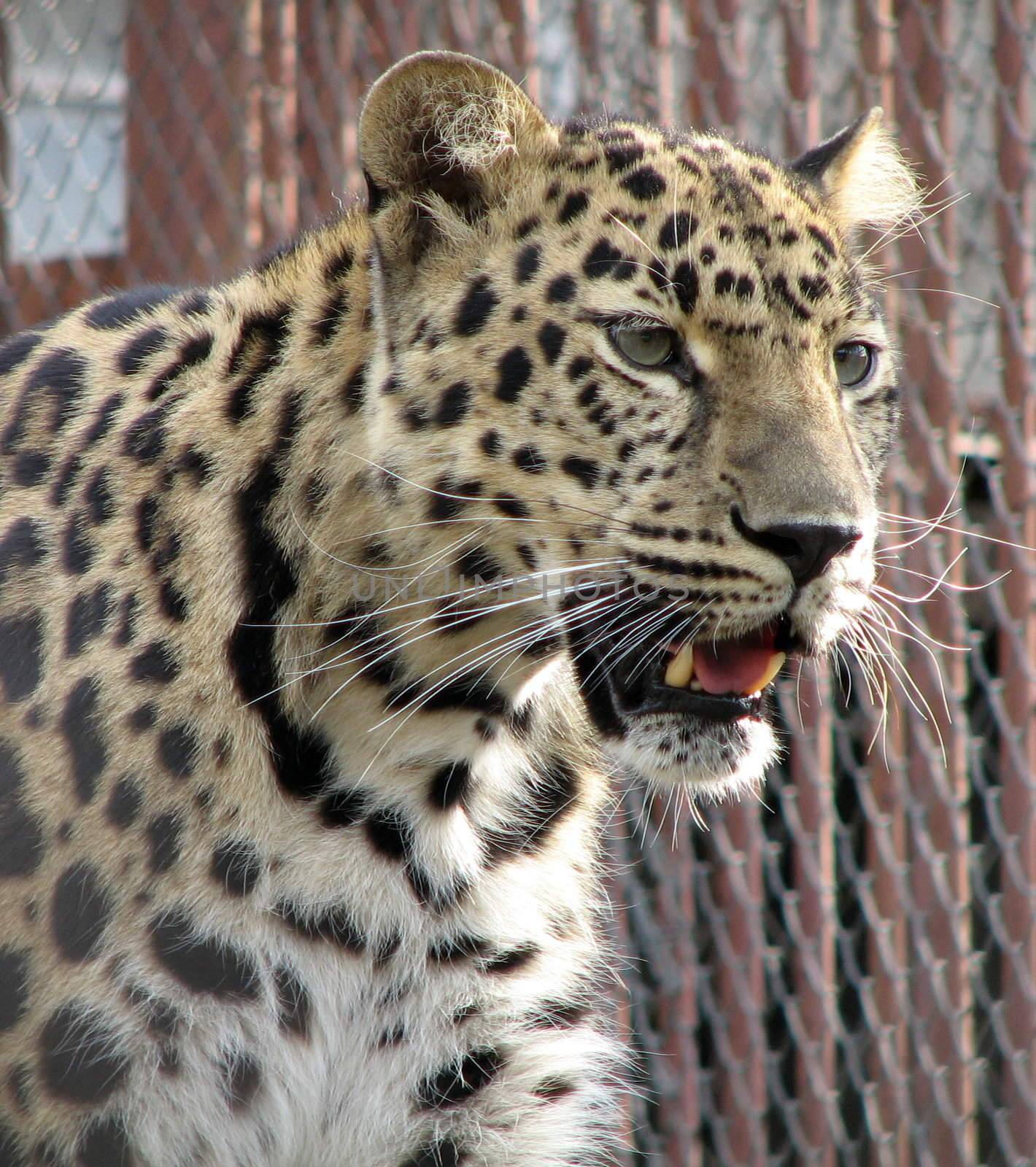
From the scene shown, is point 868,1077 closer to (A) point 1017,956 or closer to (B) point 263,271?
(A) point 1017,956

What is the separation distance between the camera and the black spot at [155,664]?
99.7 inches

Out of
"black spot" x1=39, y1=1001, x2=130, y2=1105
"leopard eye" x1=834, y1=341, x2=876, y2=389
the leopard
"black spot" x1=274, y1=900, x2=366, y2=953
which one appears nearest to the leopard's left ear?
the leopard

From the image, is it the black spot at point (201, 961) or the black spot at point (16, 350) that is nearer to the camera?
the black spot at point (201, 961)

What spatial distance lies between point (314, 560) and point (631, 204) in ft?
2.83

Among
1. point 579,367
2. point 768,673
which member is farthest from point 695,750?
point 579,367

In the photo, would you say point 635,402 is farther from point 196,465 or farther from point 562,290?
point 196,465

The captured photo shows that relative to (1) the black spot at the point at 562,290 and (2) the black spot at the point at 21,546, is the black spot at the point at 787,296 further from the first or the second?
(2) the black spot at the point at 21,546

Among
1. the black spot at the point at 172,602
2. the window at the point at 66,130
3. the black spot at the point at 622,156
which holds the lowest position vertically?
the black spot at the point at 172,602

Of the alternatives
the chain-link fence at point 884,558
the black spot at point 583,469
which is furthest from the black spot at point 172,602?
the chain-link fence at point 884,558

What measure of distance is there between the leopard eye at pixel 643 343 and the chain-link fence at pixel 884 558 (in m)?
1.72

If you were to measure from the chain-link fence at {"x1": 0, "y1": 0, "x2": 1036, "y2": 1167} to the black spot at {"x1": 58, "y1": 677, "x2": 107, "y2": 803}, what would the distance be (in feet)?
6.52

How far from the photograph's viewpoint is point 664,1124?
4859 millimetres

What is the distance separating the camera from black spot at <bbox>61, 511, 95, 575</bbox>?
2623mm

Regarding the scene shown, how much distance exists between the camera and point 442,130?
2.60 meters
